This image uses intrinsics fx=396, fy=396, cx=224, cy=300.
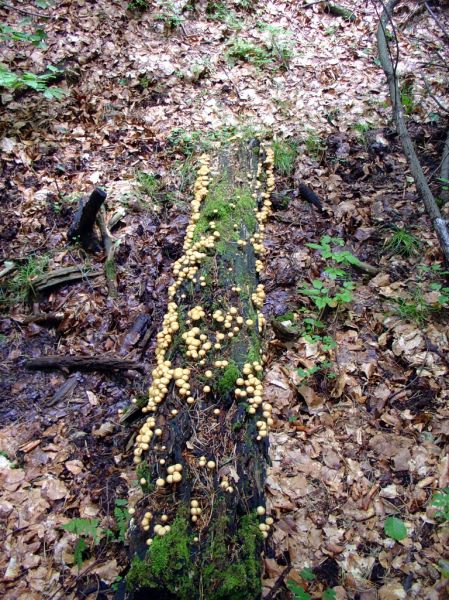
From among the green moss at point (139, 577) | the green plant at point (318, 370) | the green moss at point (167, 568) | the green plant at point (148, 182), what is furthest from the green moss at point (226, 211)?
the green moss at point (139, 577)

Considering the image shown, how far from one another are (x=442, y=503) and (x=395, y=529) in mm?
367

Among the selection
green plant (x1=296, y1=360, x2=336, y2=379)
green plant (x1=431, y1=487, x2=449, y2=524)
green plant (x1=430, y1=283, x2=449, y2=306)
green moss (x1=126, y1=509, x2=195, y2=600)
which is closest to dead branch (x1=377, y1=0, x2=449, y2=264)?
green plant (x1=430, y1=283, x2=449, y2=306)

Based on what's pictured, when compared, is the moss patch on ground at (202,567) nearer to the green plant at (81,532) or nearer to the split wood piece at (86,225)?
the green plant at (81,532)

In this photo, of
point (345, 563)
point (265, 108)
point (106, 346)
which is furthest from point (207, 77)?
point (345, 563)

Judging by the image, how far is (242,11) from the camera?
8.03 meters

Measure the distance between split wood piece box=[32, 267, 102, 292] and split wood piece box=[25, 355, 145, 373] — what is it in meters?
0.98

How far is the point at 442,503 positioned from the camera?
2678 mm

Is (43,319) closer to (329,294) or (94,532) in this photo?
(94,532)

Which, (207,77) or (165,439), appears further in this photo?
(207,77)

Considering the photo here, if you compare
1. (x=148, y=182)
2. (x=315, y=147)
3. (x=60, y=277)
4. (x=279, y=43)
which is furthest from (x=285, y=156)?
(x=60, y=277)

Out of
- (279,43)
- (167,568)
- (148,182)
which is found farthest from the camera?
(279,43)

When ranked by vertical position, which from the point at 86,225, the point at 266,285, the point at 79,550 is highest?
the point at 266,285

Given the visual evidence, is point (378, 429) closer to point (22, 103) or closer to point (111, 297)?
point (111, 297)

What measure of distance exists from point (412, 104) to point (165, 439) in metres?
6.39
